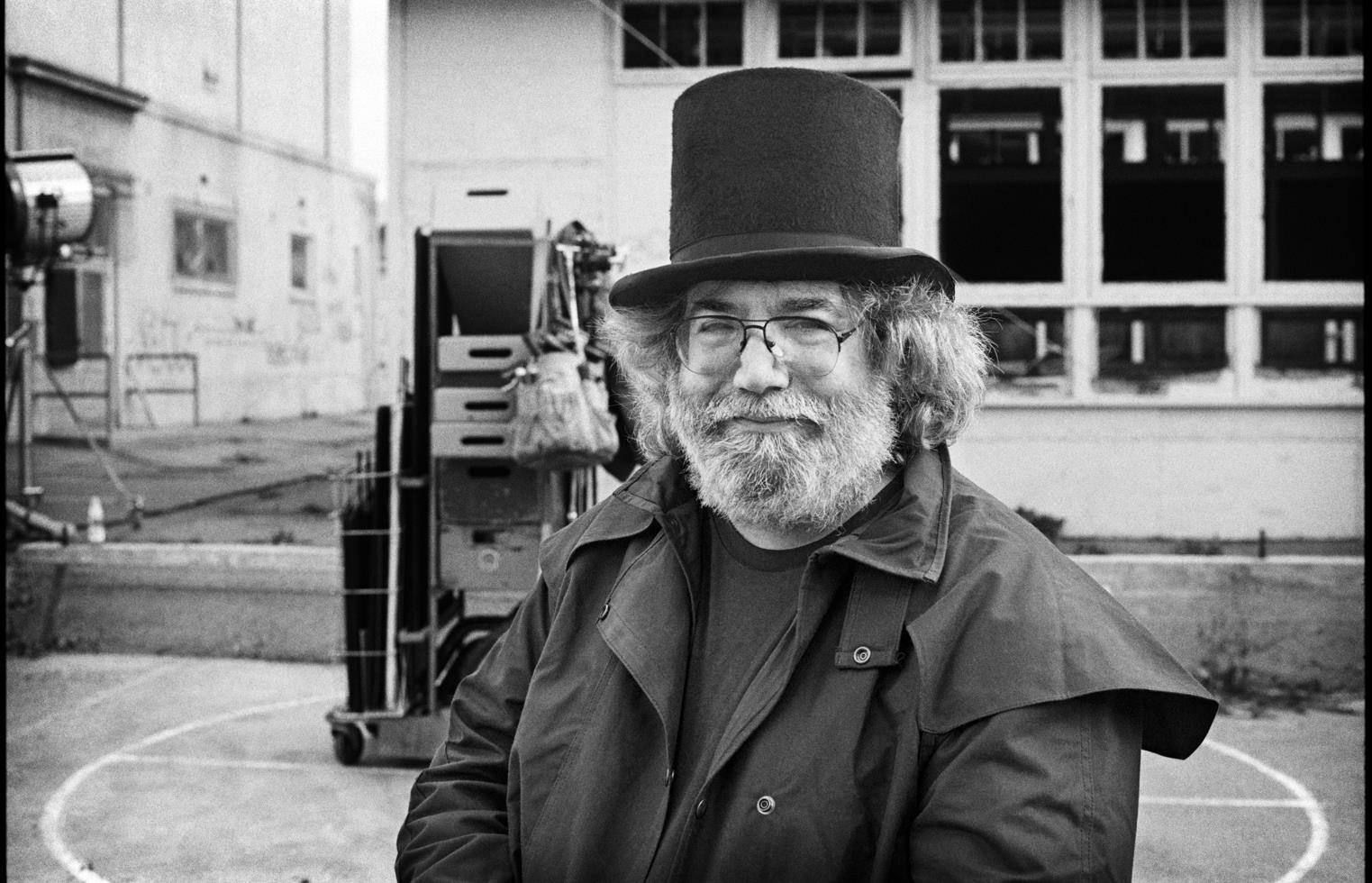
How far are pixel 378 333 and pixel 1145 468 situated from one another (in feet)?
16.6

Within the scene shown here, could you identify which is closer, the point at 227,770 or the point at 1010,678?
the point at 1010,678

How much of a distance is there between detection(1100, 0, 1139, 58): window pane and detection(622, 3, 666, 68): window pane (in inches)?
111

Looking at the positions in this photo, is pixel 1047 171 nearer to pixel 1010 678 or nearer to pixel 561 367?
pixel 561 367

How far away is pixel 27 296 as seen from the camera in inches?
344

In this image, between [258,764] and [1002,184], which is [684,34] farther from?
[258,764]

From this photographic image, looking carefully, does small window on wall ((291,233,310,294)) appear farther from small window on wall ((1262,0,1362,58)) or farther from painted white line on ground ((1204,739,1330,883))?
painted white line on ground ((1204,739,1330,883))

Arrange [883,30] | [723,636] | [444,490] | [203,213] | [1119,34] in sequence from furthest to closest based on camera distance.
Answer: [203,213]
[883,30]
[1119,34]
[444,490]
[723,636]

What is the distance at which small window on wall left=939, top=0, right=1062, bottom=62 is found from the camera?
Result: 7.82m

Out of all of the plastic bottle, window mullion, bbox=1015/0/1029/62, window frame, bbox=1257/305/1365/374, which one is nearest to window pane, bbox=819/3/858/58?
window mullion, bbox=1015/0/1029/62

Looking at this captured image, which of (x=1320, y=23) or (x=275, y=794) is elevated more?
(x=1320, y=23)

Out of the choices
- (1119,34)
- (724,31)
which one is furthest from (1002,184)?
(724,31)

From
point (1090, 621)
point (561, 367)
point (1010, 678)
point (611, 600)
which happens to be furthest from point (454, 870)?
point (561, 367)

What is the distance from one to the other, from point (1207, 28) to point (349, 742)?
260 inches

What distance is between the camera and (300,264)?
10.2m
